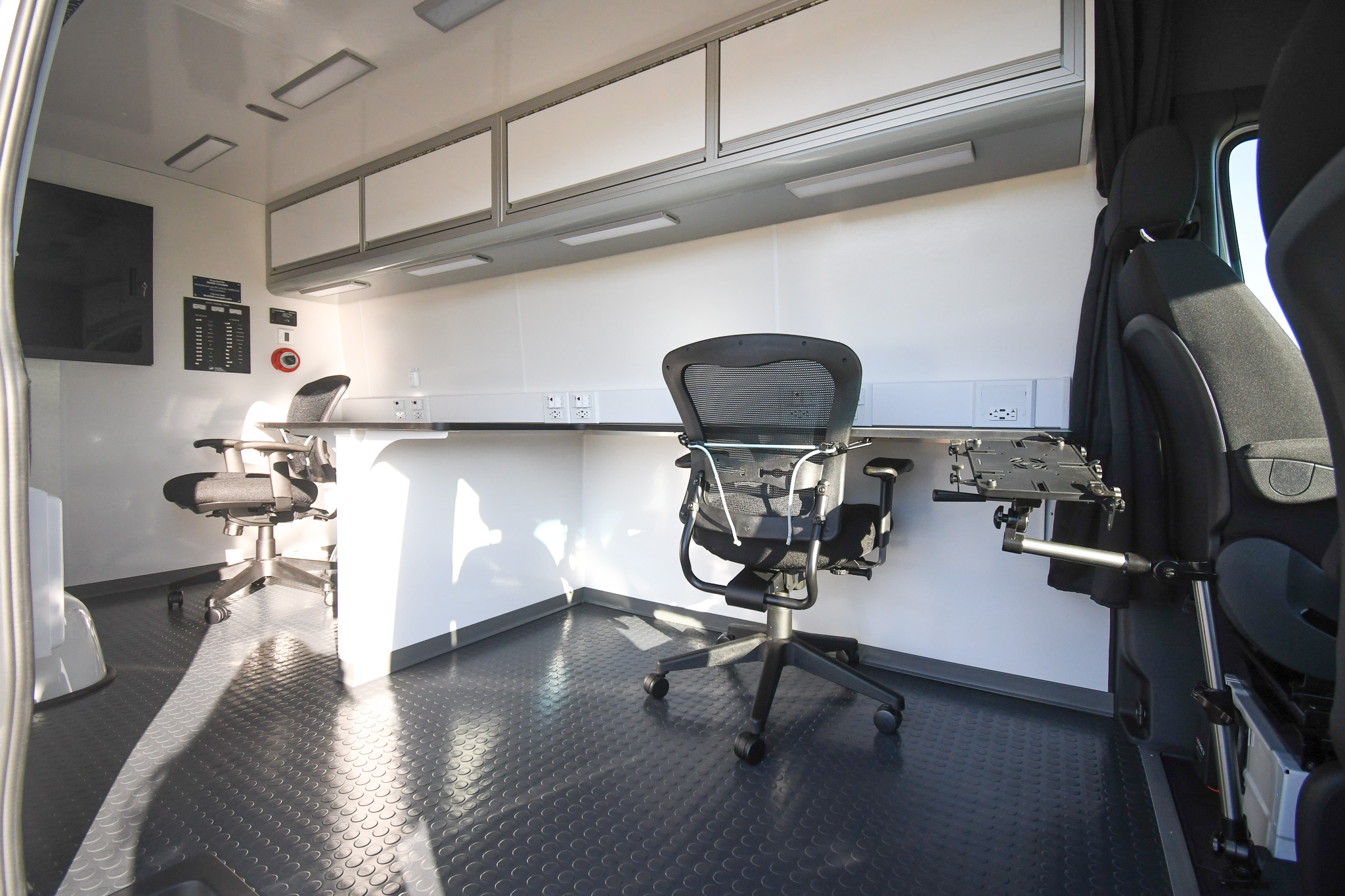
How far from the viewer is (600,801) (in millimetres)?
1597

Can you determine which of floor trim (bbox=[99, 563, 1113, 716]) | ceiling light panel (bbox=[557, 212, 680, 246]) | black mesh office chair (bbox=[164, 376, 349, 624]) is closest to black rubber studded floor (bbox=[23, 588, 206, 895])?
black mesh office chair (bbox=[164, 376, 349, 624])

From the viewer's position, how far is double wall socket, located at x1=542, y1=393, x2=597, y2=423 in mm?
3283

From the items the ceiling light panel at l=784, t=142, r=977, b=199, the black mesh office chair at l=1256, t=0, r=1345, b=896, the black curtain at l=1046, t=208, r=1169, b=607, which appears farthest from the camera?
the ceiling light panel at l=784, t=142, r=977, b=199

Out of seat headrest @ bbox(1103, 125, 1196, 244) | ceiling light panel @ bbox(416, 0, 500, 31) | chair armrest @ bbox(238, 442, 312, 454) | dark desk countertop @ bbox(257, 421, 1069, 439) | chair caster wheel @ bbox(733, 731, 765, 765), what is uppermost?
ceiling light panel @ bbox(416, 0, 500, 31)

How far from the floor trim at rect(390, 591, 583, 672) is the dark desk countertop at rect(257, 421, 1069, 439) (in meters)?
0.86

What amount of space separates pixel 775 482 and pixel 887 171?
→ 1121 millimetres

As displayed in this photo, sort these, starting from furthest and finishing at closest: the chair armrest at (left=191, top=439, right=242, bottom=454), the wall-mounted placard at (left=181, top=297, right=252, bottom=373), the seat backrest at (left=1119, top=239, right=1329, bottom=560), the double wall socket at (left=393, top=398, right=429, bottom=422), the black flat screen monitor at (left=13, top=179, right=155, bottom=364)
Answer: the double wall socket at (left=393, top=398, right=429, bottom=422) < the wall-mounted placard at (left=181, top=297, right=252, bottom=373) < the black flat screen monitor at (left=13, top=179, right=155, bottom=364) < the chair armrest at (left=191, top=439, right=242, bottom=454) < the seat backrest at (left=1119, top=239, right=1329, bottom=560)

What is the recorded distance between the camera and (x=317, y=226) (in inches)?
148

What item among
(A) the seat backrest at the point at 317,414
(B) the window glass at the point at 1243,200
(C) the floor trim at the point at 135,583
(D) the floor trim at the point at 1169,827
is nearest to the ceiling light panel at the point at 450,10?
(A) the seat backrest at the point at 317,414

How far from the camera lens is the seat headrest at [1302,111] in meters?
0.58

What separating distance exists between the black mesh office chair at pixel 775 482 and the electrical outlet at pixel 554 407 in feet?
4.72

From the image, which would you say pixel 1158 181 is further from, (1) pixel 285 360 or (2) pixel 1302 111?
(1) pixel 285 360

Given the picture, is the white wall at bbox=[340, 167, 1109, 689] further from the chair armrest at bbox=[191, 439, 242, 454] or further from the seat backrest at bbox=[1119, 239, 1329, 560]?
the chair armrest at bbox=[191, 439, 242, 454]

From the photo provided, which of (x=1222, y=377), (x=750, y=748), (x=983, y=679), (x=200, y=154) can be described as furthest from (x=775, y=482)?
(x=200, y=154)
